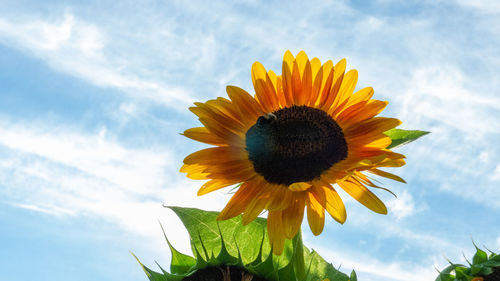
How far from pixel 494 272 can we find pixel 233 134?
5.42 feet

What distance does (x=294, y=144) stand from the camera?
6.73ft

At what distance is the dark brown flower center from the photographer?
79.4 inches

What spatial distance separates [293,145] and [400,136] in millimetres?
406

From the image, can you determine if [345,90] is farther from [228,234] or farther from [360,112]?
[228,234]

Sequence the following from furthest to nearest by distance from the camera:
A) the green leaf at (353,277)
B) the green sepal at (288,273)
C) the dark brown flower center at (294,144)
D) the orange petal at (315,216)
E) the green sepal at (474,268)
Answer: the green sepal at (474,268) → the dark brown flower center at (294,144) → the green leaf at (353,277) → the orange petal at (315,216) → the green sepal at (288,273)

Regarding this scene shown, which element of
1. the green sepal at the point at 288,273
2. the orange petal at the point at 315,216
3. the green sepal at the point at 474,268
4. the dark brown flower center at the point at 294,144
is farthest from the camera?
the green sepal at the point at 474,268

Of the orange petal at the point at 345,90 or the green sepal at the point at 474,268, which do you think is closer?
the orange petal at the point at 345,90

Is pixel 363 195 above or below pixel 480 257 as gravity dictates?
below

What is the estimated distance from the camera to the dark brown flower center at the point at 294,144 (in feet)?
6.62

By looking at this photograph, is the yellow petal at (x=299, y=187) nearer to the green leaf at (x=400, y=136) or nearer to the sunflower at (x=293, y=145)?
the sunflower at (x=293, y=145)

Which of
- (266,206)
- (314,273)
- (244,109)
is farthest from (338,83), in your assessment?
(314,273)

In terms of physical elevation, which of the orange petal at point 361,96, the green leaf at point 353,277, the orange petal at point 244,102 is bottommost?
the green leaf at point 353,277

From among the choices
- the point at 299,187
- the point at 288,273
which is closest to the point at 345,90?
the point at 299,187

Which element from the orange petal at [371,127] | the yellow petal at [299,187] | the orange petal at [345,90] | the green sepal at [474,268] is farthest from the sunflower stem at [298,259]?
the green sepal at [474,268]
